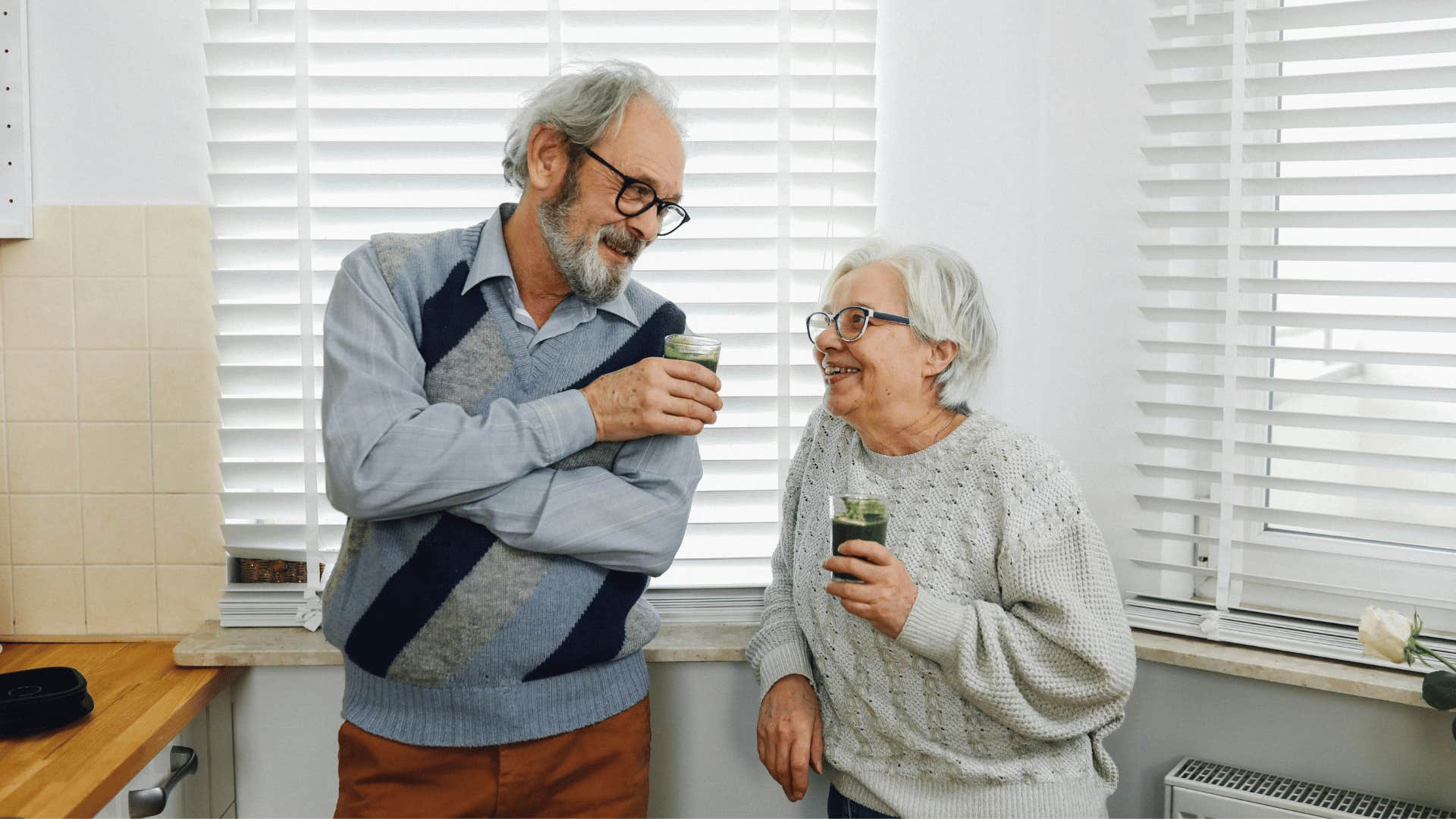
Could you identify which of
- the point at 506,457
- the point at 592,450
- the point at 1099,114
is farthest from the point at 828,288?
the point at 1099,114

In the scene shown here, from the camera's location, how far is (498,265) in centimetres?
168

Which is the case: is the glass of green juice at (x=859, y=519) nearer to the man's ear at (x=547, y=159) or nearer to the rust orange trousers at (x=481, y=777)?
the rust orange trousers at (x=481, y=777)

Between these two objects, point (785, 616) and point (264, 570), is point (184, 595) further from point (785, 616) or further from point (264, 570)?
point (785, 616)

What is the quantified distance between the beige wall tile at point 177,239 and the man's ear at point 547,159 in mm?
943

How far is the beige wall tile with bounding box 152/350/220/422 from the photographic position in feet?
7.21

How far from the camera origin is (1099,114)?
7.38 feet

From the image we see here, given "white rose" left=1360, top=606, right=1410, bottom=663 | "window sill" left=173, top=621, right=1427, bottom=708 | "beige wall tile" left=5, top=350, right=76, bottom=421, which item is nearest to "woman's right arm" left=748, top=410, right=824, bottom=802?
"window sill" left=173, top=621, right=1427, bottom=708

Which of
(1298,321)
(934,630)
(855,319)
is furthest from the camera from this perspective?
(1298,321)

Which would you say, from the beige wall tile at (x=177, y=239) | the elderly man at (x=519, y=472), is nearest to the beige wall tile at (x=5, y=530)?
the beige wall tile at (x=177, y=239)

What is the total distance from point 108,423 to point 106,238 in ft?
1.33

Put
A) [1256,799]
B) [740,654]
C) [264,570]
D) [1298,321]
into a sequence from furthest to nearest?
[264,570] → [740,654] → [1298,321] → [1256,799]

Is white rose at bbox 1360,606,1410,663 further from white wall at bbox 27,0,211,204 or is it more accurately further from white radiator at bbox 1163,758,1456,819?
white wall at bbox 27,0,211,204

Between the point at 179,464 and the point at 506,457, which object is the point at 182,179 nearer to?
the point at 179,464

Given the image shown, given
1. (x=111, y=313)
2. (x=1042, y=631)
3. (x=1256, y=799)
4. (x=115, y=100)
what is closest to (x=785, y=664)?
(x=1042, y=631)
